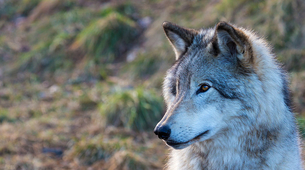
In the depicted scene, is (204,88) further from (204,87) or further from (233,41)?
(233,41)

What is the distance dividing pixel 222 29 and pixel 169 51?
5.42 meters

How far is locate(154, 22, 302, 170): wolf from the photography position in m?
2.64

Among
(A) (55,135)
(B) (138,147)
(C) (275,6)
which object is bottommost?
(B) (138,147)

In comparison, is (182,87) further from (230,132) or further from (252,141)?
(252,141)

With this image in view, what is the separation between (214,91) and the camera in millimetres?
2730

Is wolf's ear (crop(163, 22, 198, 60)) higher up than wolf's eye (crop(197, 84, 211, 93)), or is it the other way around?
wolf's ear (crop(163, 22, 198, 60))

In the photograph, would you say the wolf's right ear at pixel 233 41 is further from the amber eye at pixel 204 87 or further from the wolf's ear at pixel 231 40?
the amber eye at pixel 204 87

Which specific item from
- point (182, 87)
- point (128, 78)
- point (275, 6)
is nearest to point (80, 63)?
point (128, 78)

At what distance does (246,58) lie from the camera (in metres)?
2.66

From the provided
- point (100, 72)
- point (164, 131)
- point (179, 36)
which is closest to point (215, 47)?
point (179, 36)

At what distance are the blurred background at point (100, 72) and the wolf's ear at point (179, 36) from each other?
230 cm

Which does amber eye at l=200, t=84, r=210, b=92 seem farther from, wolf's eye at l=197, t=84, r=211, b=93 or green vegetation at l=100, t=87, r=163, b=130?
green vegetation at l=100, t=87, r=163, b=130

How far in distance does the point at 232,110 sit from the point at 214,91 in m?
0.21

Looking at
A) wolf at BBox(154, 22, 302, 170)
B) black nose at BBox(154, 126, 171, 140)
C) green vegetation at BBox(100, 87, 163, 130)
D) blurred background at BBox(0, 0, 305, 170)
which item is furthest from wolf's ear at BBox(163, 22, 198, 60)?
green vegetation at BBox(100, 87, 163, 130)
